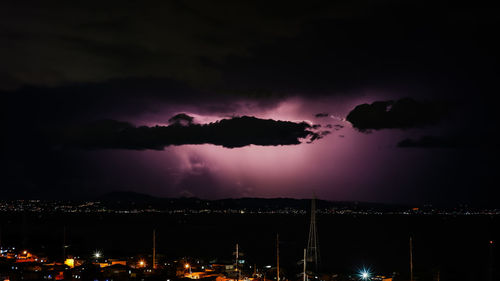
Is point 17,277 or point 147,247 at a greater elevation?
point 17,277

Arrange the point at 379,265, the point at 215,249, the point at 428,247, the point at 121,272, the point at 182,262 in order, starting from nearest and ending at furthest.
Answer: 1. the point at 121,272
2. the point at 182,262
3. the point at 379,265
4. the point at 215,249
5. the point at 428,247

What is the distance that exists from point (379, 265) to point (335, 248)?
17980 mm

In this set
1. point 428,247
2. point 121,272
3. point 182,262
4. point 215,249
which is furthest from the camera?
point 428,247

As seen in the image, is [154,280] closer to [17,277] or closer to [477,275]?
[17,277]

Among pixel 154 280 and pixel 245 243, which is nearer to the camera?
pixel 154 280

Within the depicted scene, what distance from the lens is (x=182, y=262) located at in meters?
45.0

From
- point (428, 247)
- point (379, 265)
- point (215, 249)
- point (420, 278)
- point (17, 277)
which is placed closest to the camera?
point (17, 277)

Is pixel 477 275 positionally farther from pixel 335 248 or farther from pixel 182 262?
pixel 182 262

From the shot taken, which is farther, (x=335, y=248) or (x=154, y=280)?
(x=335, y=248)

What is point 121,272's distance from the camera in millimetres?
34125

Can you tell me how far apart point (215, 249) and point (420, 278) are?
159 feet

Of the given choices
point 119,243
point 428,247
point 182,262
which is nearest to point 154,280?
point 182,262

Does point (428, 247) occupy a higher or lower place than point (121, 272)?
lower

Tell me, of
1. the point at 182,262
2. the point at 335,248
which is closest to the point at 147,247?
the point at 335,248
